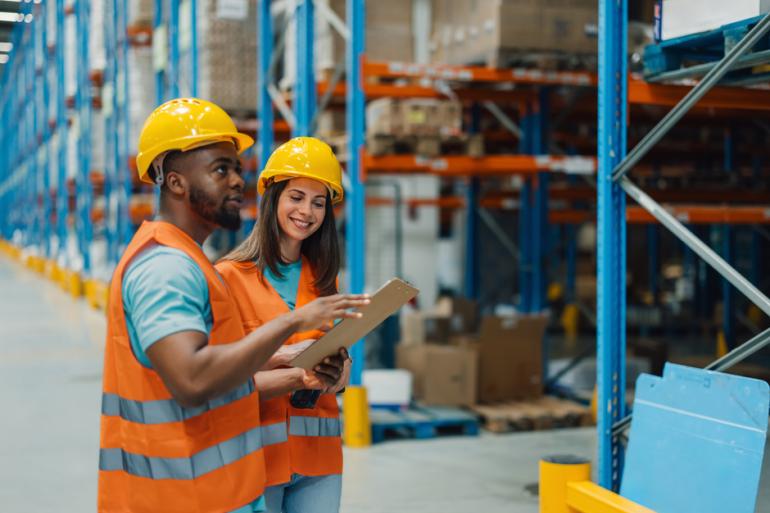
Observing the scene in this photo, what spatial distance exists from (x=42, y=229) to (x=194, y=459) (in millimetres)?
25927

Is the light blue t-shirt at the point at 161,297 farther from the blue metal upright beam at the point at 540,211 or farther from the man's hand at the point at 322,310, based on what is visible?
the blue metal upright beam at the point at 540,211

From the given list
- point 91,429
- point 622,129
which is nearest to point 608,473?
point 622,129

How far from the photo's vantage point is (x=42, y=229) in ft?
85.7

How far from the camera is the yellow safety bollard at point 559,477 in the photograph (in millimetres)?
3678

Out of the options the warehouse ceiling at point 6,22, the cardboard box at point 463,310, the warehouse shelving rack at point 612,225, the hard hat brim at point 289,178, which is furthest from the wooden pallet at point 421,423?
the warehouse ceiling at point 6,22

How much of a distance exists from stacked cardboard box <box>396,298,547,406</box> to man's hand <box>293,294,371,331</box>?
491cm

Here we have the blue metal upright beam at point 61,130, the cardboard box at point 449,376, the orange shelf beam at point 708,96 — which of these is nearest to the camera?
the orange shelf beam at point 708,96

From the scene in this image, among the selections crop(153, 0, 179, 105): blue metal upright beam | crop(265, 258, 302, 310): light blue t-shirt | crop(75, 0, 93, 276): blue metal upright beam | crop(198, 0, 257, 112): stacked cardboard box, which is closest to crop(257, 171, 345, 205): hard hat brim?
crop(265, 258, 302, 310): light blue t-shirt

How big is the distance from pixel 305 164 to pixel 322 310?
85 cm

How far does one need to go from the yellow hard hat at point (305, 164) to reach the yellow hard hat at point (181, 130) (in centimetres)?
65

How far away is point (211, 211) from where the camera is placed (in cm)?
203

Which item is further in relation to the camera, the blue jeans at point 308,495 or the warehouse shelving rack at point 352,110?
the warehouse shelving rack at point 352,110

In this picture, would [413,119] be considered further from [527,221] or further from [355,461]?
[355,461]

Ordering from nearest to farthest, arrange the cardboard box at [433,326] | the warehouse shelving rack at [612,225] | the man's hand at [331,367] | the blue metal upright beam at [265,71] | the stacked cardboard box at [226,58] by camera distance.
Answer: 1. the man's hand at [331,367]
2. the warehouse shelving rack at [612,225]
3. the blue metal upright beam at [265,71]
4. the cardboard box at [433,326]
5. the stacked cardboard box at [226,58]
